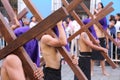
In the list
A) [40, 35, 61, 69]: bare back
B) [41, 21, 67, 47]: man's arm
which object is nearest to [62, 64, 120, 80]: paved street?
[40, 35, 61, 69]: bare back

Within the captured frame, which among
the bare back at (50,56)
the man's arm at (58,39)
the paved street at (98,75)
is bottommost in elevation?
the paved street at (98,75)

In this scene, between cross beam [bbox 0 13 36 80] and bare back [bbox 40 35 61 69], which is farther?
bare back [bbox 40 35 61 69]

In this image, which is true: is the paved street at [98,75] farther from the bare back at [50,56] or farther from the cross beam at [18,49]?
the cross beam at [18,49]

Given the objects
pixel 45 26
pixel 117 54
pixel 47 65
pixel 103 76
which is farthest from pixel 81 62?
pixel 117 54

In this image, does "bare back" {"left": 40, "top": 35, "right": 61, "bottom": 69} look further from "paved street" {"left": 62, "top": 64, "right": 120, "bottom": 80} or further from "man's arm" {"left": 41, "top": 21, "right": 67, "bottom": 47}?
"paved street" {"left": 62, "top": 64, "right": 120, "bottom": 80}

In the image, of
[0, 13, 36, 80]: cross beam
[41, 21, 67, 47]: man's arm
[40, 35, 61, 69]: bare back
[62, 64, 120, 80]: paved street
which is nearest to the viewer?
[0, 13, 36, 80]: cross beam

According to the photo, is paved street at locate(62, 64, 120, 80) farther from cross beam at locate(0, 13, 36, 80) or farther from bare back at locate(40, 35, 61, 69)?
cross beam at locate(0, 13, 36, 80)

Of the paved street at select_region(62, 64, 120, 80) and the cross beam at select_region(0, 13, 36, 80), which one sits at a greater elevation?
the cross beam at select_region(0, 13, 36, 80)

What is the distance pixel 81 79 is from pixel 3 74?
114 centimetres

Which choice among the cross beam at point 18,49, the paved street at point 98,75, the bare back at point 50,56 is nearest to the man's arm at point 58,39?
the bare back at point 50,56

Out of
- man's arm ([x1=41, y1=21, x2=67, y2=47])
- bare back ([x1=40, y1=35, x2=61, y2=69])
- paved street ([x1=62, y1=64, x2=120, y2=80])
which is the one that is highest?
man's arm ([x1=41, y1=21, x2=67, y2=47])

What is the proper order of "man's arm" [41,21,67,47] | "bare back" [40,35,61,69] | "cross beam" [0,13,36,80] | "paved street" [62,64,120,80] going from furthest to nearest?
1. "paved street" [62,64,120,80]
2. "bare back" [40,35,61,69]
3. "man's arm" [41,21,67,47]
4. "cross beam" [0,13,36,80]

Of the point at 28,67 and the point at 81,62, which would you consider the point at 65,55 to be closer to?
the point at 28,67

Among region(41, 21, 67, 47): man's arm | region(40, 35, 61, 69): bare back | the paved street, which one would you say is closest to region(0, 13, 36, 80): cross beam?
region(41, 21, 67, 47): man's arm
